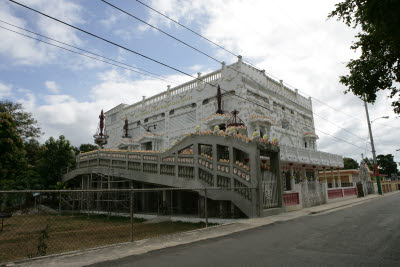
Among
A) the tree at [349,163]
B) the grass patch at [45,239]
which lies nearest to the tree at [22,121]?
the grass patch at [45,239]

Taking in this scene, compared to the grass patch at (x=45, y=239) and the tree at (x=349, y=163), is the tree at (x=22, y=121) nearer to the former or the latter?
the grass patch at (x=45, y=239)

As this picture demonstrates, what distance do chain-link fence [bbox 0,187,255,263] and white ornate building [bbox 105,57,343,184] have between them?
778 centimetres

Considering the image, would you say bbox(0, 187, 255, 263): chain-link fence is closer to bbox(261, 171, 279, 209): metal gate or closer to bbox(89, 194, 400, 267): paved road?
bbox(261, 171, 279, 209): metal gate

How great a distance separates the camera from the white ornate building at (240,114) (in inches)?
915

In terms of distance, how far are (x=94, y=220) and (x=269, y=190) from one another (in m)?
11.1

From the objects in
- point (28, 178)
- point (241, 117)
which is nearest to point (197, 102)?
point (241, 117)

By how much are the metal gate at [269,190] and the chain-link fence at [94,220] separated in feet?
4.48

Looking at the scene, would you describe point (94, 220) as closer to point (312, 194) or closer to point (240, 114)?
point (240, 114)

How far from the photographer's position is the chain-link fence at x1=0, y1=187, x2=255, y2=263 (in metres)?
7.73

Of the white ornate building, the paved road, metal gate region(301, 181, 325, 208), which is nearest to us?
the paved road

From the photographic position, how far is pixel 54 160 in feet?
95.6

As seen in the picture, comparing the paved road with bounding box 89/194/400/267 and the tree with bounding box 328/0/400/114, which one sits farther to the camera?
the tree with bounding box 328/0/400/114

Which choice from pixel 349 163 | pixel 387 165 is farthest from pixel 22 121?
pixel 387 165

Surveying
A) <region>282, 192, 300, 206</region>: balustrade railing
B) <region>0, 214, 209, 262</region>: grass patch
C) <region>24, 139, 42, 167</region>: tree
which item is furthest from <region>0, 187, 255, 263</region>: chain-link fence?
<region>24, 139, 42, 167</region>: tree
